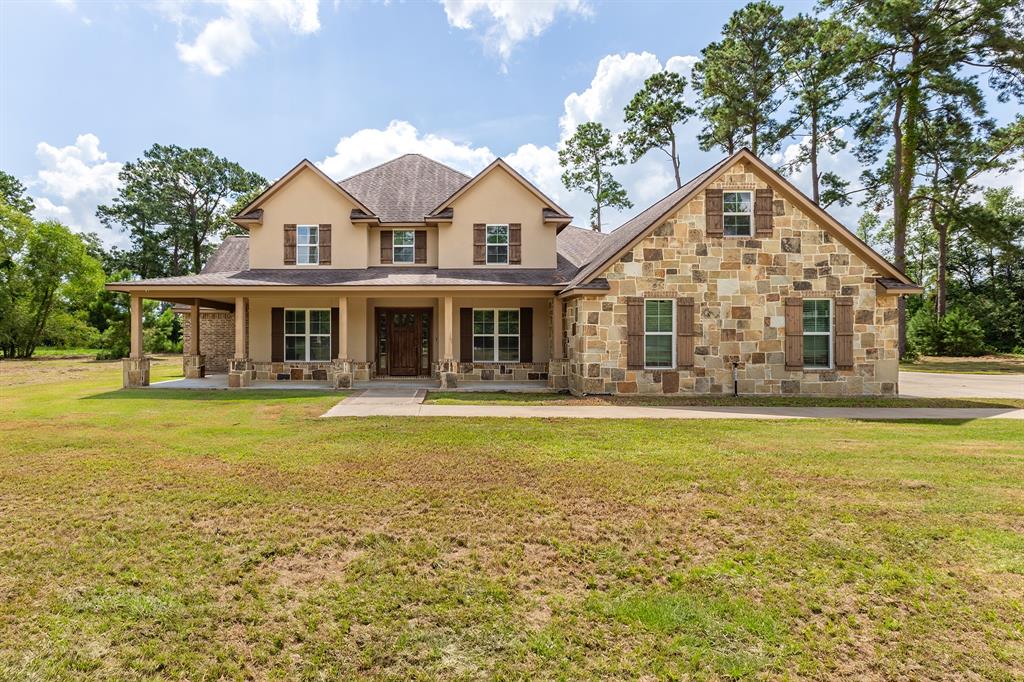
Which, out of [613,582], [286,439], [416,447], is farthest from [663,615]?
[286,439]

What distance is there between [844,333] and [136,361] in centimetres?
1944

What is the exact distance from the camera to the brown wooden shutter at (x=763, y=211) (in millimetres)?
12844

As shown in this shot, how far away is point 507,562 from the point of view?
12.9ft

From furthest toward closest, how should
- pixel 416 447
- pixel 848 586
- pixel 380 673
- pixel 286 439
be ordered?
pixel 286 439 → pixel 416 447 → pixel 848 586 → pixel 380 673

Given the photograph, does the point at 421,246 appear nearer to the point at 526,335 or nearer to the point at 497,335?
the point at 497,335

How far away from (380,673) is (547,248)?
14.5 metres

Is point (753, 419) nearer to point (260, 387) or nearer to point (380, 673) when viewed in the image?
point (380, 673)

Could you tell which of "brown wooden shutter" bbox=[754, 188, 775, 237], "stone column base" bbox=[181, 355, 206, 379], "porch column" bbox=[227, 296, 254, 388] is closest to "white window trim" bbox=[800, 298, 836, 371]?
"brown wooden shutter" bbox=[754, 188, 775, 237]

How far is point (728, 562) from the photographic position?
3.97m

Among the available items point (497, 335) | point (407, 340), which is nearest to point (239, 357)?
point (407, 340)

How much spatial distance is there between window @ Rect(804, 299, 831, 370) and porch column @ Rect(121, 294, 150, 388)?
18317mm

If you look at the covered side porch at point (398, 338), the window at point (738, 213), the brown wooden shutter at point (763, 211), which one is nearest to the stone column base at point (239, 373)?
the covered side porch at point (398, 338)

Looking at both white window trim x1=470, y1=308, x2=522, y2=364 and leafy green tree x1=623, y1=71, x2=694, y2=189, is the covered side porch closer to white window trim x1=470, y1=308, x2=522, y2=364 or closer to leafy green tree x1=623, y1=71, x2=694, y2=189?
white window trim x1=470, y1=308, x2=522, y2=364

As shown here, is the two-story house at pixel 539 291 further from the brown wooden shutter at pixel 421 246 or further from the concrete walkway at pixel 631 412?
the concrete walkway at pixel 631 412
